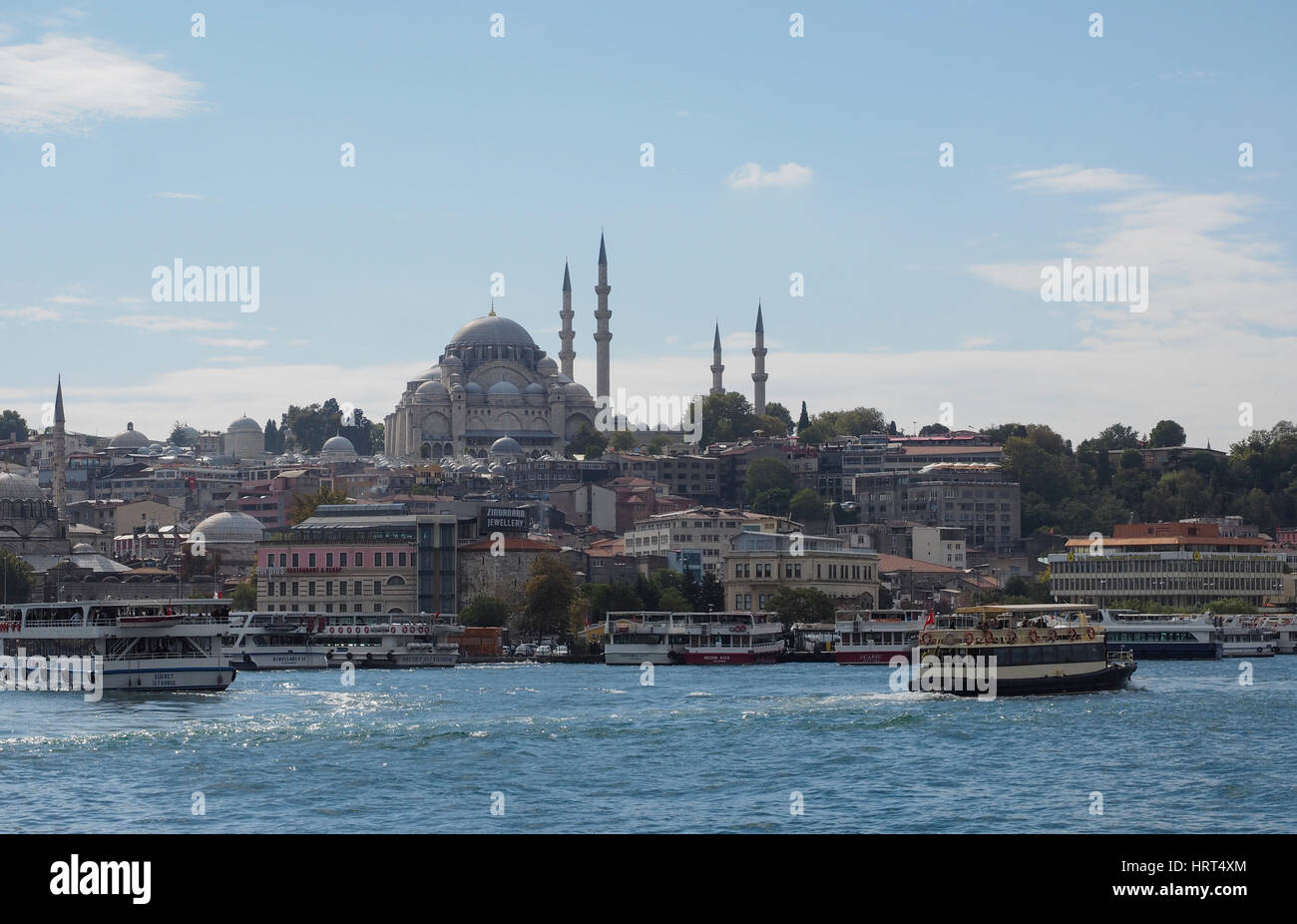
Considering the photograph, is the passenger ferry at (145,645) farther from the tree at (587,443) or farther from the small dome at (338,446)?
the small dome at (338,446)

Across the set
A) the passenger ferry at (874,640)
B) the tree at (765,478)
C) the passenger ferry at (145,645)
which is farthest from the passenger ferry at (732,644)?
the tree at (765,478)

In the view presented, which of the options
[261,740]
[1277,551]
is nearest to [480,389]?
[1277,551]

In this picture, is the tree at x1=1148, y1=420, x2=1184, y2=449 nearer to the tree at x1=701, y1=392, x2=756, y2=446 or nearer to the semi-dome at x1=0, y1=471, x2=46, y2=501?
the tree at x1=701, y1=392, x2=756, y2=446

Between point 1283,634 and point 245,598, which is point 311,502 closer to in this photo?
point 245,598

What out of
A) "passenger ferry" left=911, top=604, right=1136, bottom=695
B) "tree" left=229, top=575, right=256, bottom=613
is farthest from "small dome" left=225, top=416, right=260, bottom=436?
"passenger ferry" left=911, top=604, right=1136, bottom=695

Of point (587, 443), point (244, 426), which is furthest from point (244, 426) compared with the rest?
point (587, 443)
